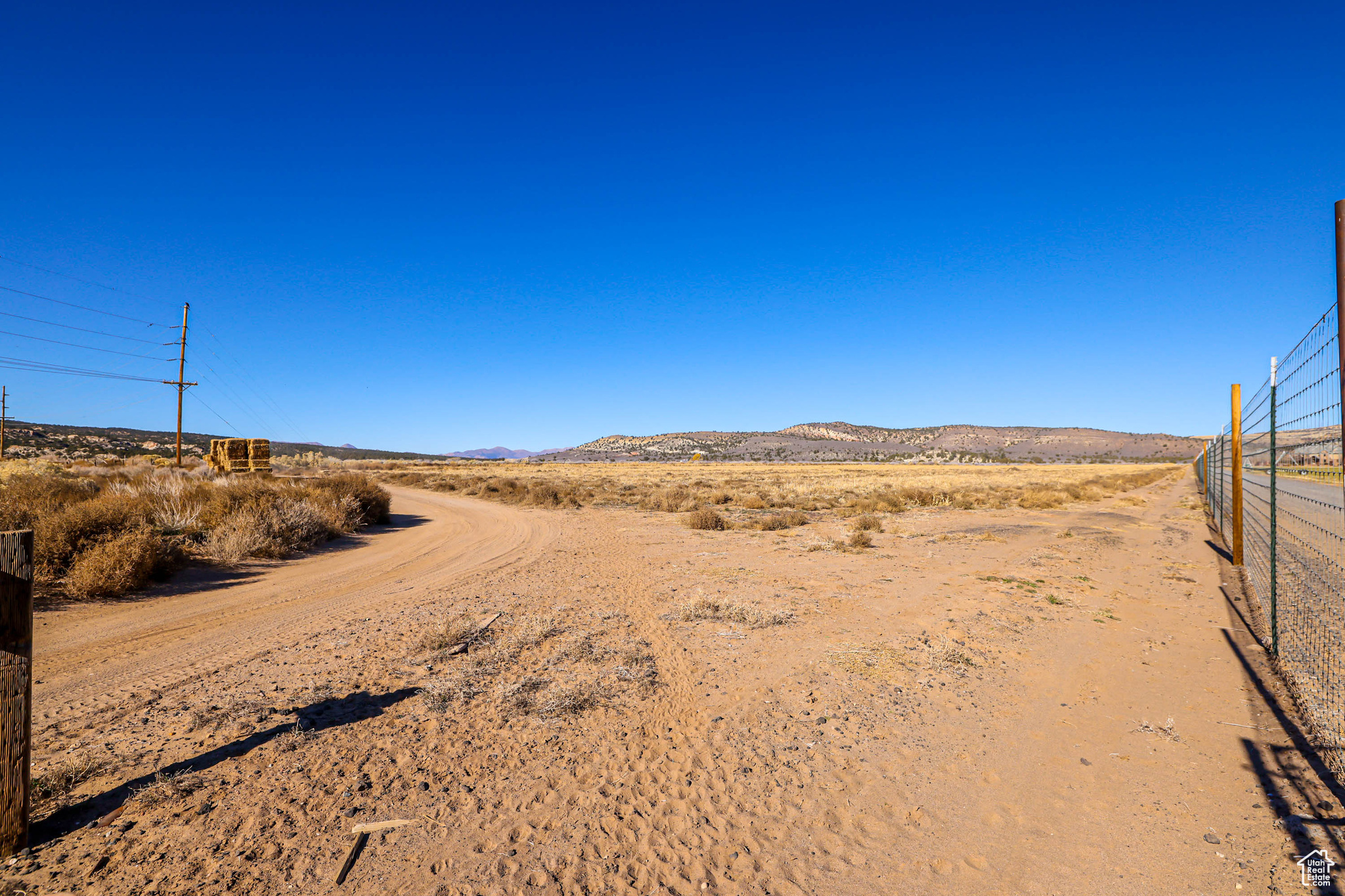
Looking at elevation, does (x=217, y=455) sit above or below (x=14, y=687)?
above

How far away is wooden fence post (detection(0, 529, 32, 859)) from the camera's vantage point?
10.1 feet

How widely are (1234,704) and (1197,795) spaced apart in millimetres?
2036

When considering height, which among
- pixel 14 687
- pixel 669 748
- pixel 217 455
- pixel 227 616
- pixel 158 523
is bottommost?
pixel 669 748

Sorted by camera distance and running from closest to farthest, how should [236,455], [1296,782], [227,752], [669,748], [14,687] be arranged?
[14,687] < [1296,782] < [227,752] < [669,748] < [236,455]

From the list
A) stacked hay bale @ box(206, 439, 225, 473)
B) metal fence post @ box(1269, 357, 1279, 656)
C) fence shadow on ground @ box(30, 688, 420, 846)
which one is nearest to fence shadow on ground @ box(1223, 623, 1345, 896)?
metal fence post @ box(1269, 357, 1279, 656)

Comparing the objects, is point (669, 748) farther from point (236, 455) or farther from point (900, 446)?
point (900, 446)

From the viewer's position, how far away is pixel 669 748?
15.3 ft

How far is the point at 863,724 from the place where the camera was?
511 centimetres

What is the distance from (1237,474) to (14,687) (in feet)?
51.5

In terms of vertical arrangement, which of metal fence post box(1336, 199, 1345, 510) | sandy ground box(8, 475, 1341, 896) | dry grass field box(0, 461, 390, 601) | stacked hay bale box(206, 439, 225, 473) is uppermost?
metal fence post box(1336, 199, 1345, 510)

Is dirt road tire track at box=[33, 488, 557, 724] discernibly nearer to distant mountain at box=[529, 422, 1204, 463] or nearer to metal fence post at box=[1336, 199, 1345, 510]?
metal fence post at box=[1336, 199, 1345, 510]

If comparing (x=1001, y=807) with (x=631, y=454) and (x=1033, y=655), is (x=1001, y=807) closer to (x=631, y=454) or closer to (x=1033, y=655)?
(x=1033, y=655)

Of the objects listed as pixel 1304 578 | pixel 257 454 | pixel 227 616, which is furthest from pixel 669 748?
pixel 257 454

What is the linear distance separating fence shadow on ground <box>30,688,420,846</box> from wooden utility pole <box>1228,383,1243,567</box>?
13.3 metres
